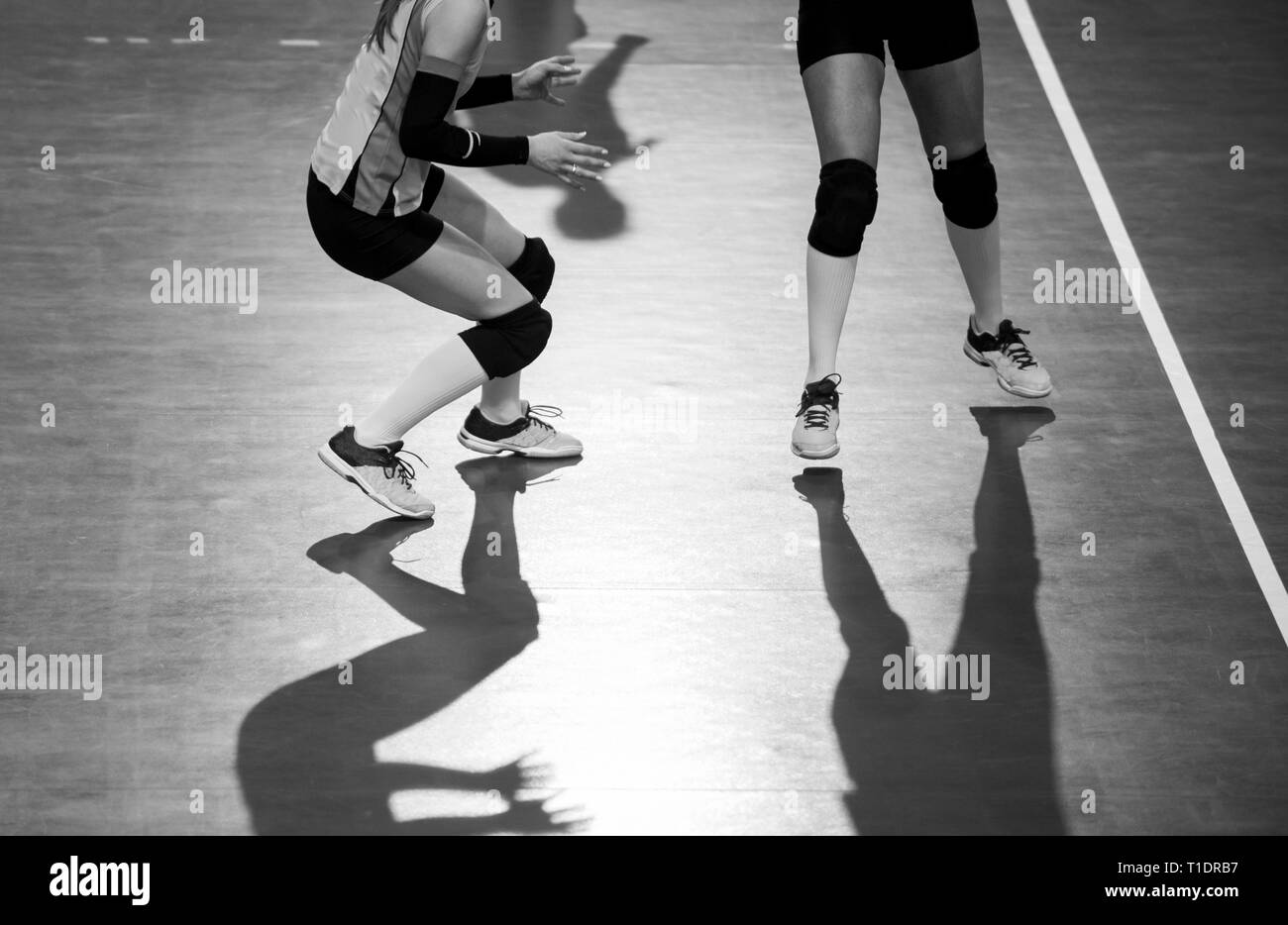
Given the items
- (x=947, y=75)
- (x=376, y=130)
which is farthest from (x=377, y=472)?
(x=947, y=75)

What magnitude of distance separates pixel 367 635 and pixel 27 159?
3.79 meters

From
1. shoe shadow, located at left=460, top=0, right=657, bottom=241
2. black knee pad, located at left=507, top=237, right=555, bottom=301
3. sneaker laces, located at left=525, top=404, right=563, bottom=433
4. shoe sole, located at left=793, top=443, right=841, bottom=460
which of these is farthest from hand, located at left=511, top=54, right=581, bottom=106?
shoe shadow, located at left=460, top=0, right=657, bottom=241

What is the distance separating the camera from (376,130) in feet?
14.7

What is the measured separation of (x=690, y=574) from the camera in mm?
4492

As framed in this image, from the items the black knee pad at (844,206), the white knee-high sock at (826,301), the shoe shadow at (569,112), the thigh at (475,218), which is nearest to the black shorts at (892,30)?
the black knee pad at (844,206)

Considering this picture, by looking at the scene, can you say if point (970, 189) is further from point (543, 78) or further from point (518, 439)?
point (518, 439)

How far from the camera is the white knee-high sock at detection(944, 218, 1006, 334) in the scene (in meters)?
5.44

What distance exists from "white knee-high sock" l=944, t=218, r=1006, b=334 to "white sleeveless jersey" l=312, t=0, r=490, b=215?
1.78 meters

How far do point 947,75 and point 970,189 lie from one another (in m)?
0.40

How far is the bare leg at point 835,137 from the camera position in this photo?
493cm

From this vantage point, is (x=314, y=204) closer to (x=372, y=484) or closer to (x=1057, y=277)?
(x=372, y=484)

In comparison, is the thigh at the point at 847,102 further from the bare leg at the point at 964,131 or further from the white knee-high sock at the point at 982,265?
the white knee-high sock at the point at 982,265

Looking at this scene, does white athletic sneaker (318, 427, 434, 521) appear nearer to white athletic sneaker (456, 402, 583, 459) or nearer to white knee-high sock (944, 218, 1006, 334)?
white athletic sneaker (456, 402, 583, 459)

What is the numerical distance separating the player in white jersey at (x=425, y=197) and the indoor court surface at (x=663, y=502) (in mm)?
276
